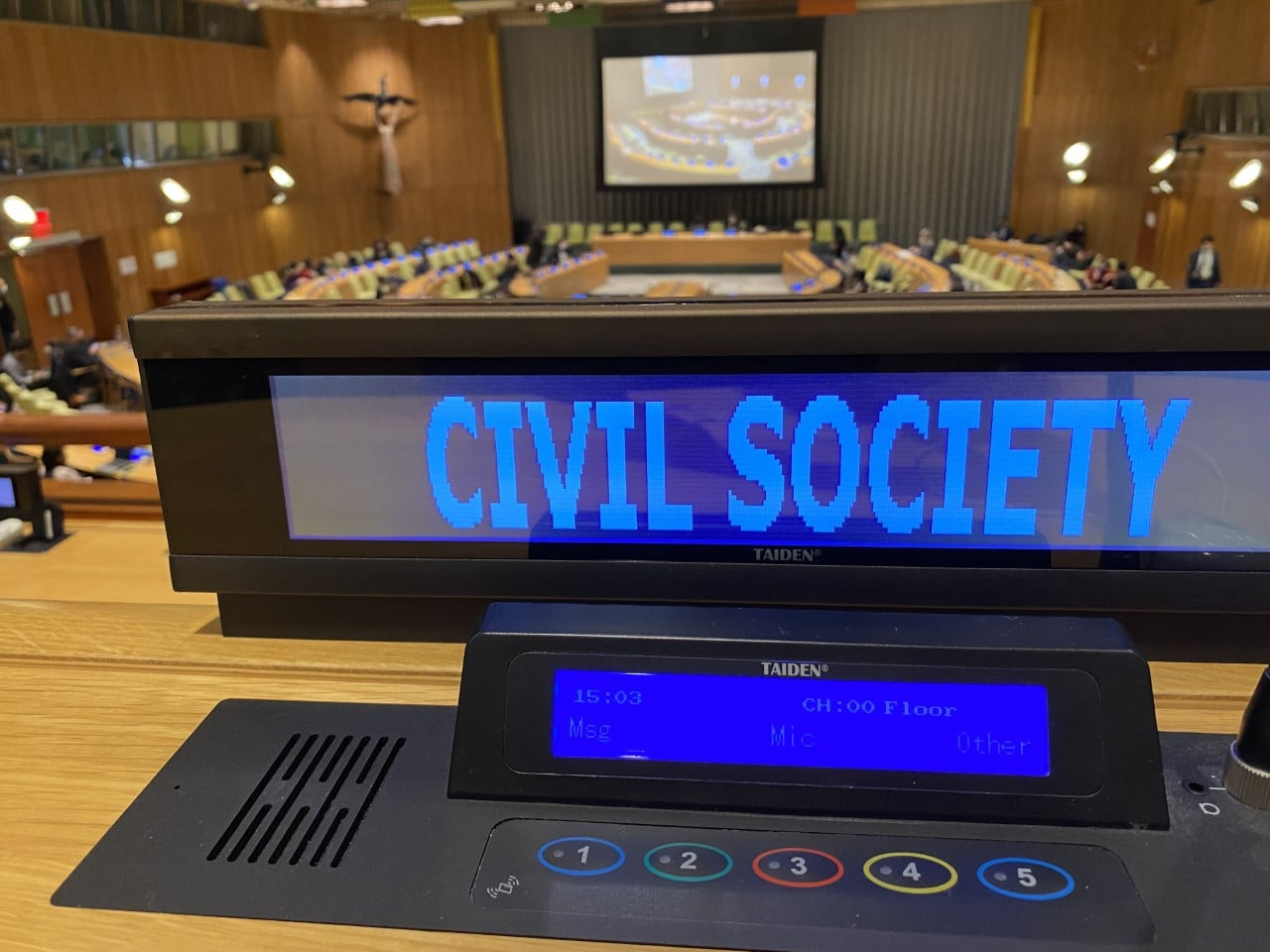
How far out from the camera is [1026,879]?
76 centimetres

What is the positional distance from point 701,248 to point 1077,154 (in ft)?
18.0

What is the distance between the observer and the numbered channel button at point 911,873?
0.75m

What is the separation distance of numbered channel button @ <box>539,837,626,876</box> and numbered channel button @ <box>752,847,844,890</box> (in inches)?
4.5

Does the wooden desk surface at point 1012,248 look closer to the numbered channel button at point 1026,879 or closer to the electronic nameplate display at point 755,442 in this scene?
the electronic nameplate display at point 755,442

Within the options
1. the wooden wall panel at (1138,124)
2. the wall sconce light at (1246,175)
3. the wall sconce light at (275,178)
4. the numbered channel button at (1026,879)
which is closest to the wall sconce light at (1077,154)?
the wooden wall panel at (1138,124)

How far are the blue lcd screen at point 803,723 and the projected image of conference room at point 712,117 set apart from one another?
1625 cm

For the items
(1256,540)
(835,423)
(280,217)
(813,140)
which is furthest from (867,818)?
(813,140)

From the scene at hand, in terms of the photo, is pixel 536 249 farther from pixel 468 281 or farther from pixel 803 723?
pixel 803 723

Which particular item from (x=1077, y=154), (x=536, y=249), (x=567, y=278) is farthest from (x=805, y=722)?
(x=536, y=249)

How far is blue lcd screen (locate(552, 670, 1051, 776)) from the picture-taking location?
2.74ft

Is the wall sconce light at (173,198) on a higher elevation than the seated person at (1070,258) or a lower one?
higher

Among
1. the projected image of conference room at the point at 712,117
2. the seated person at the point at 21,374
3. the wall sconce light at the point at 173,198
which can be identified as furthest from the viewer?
the projected image of conference room at the point at 712,117

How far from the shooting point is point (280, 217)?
544 inches

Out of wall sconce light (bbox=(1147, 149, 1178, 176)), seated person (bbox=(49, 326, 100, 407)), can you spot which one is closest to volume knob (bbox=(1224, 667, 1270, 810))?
seated person (bbox=(49, 326, 100, 407))
